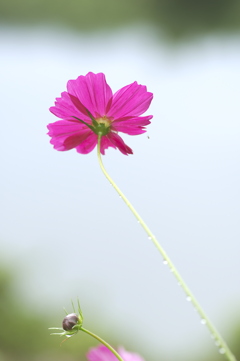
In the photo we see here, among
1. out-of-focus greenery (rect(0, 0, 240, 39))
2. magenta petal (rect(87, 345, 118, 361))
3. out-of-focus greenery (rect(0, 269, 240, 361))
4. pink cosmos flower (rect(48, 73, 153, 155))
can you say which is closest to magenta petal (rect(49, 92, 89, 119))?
pink cosmos flower (rect(48, 73, 153, 155))

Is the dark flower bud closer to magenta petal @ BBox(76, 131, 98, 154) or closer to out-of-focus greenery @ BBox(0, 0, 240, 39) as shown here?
magenta petal @ BBox(76, 131, 98, 154)

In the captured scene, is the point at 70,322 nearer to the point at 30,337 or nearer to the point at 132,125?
the point at 132,125

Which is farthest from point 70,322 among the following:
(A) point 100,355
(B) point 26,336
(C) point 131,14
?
(C) point 131,14

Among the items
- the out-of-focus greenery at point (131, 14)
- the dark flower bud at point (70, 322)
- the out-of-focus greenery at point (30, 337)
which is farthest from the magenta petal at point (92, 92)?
the out-of-focus greenery at point (131, 14)

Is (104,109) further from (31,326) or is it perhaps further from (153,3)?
(153,3)

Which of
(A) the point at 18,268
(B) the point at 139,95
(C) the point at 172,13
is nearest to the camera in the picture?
(B) the point at 139,95

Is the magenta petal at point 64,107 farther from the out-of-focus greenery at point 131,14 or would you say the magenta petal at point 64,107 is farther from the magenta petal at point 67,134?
the out-of-focus greenery at point 131,14

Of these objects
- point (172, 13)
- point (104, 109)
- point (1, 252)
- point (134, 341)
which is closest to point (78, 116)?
point (104, 109)
